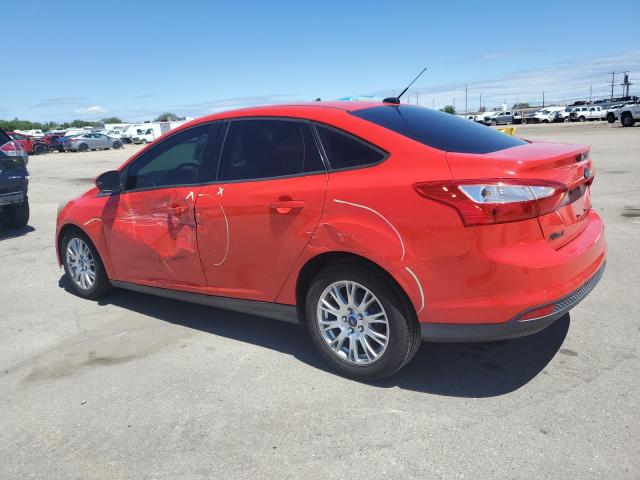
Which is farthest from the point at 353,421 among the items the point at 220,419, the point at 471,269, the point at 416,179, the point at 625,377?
the point at 625,377

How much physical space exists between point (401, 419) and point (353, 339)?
0.61 m

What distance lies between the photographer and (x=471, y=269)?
2902mm

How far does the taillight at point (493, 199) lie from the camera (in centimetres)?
285

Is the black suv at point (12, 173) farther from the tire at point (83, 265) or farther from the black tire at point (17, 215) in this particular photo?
the tire at point (83, 265)

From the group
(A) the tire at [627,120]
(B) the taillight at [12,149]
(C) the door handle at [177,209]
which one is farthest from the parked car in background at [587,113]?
(C) the door handle at [177,209]

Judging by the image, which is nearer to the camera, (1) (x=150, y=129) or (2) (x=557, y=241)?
(2) (x=557, y=241)

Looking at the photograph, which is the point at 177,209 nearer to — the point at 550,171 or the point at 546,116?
the point at 550,171

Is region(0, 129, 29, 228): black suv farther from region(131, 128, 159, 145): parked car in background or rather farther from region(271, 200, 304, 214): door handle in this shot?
region(131, 128, 159, 145): parked car in background

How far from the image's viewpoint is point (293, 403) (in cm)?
329

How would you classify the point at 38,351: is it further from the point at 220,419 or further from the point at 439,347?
the point at 439,347

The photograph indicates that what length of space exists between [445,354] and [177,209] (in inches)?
89.2

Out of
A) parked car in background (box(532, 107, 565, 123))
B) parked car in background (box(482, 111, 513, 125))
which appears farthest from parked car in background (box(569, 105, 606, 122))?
parked car in background (box(482, 111, 513, 125))

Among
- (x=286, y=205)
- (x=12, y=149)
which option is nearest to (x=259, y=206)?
(x=286, y=205)

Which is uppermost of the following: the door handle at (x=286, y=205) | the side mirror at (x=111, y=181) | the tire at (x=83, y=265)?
the side mirror at (x=111, y=181)
